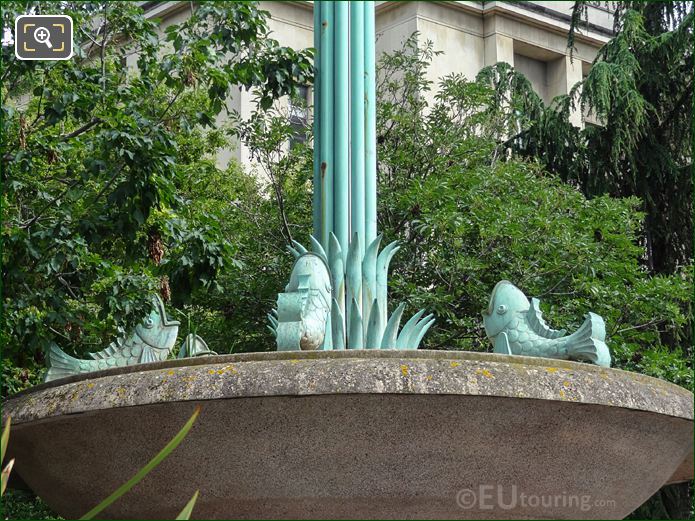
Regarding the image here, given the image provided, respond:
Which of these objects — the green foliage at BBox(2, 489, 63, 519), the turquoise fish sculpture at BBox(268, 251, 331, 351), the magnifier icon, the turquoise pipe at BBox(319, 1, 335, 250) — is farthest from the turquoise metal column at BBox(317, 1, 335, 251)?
the green foliage at BBox(2, 489, 63, 519)

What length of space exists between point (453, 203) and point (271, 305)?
7.42 feet

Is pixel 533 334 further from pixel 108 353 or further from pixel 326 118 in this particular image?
pixel 108 353

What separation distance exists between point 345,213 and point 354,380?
5.39 ft

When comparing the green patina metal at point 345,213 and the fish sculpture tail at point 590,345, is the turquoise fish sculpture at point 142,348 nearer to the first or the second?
the green patina metal at point 345,213

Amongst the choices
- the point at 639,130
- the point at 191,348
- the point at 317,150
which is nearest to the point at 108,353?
the point at 191,348

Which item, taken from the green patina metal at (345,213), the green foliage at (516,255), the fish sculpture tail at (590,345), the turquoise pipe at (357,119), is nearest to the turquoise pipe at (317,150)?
the green patina metal at (345,213)

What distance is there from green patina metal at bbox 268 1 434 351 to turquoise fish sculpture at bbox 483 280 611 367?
0.30m

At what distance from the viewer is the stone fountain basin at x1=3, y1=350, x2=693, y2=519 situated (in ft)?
13.0

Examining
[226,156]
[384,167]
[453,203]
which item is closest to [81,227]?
[453,203]

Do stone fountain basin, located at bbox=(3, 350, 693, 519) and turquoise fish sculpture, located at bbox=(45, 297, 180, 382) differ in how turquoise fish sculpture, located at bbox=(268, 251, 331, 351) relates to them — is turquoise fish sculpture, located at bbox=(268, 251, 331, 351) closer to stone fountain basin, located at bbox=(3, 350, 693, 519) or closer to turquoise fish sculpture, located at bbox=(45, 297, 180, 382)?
stone fountain basin, located at bbox=(3, 350, 693, 519)

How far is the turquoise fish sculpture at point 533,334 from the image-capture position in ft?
15.2

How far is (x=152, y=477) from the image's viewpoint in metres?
4.20

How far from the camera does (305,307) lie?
4.71m

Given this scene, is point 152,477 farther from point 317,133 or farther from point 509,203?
point 509,203
